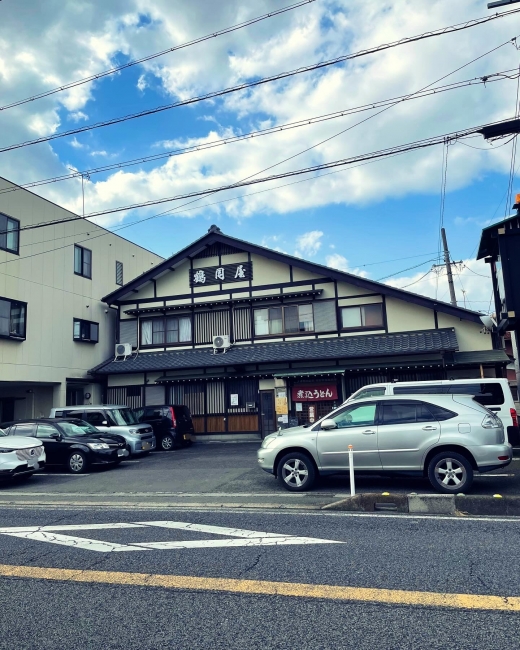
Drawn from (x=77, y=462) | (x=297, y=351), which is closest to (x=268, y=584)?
(x=77, y=462)

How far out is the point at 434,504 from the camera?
7504mm

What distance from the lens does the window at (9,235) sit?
18797 mm

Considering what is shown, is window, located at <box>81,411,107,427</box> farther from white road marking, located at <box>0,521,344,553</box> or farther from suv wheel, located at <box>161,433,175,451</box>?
white road marking, located at <box>0,521,344,553</box>

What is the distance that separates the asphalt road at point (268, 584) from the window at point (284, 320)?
14.7m

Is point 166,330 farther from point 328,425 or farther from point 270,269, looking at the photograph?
point 328,425

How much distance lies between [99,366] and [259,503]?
16.4m

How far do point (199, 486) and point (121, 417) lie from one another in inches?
288

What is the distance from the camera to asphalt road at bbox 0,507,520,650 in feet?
11.8

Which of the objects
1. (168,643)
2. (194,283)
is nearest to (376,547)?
(168,643)

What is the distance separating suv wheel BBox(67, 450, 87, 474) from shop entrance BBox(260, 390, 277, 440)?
8621 millimetres

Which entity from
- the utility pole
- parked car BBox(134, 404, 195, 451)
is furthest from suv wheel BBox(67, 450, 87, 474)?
the utility pole

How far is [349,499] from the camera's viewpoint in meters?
7.79

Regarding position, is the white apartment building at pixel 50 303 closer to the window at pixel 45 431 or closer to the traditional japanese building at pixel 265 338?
the traditional japanese building at pixel 265 338

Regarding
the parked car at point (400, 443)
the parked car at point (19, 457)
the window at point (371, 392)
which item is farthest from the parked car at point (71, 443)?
the window at point (371, 392)
